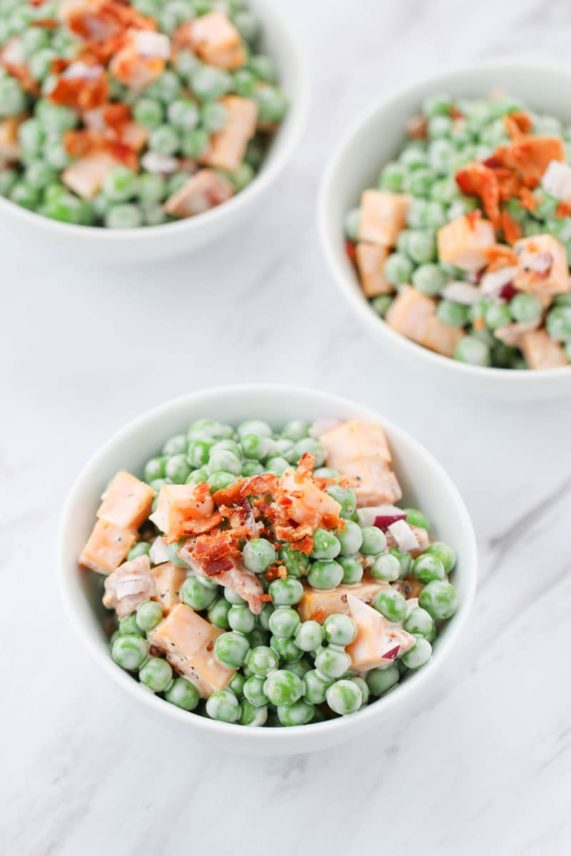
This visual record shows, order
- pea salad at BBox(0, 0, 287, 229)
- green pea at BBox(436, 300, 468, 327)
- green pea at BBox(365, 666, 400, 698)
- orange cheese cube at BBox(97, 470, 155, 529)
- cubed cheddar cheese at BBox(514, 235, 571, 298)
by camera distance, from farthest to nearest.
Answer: pea salad at BBox(0, 0, 287, 229), green pea at BBox(436, 300, 468, 327), cubed cheddar cheese at BBox(514, 235, 571, 298), orange cheese cube at BBox(97, 470, 155, 529), green pea at BBox(365, 666, 400, 698)

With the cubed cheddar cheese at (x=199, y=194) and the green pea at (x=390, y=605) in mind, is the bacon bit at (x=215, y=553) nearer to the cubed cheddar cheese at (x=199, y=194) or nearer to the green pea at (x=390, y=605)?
the green pea at (x=390, y=605)

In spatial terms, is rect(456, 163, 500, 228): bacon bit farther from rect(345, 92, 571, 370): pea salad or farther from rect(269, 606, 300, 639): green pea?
rect(269, 606, 300, 639): green pea

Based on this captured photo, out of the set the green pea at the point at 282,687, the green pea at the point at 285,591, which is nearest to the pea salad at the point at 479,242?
the green pea at the point at 285,591

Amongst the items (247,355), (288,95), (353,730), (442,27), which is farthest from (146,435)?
(442,27)

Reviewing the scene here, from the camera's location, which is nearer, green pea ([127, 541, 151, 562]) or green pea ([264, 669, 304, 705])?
green pea ([264, 669, 304, 705])

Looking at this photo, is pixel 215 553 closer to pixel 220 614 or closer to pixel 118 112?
pixel 220 614

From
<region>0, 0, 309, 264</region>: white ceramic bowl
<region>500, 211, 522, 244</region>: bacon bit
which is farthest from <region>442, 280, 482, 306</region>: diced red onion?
<region>0, 0, 309, 264</region>: white ceramic bowl

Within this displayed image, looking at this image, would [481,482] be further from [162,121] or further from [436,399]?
[162,121]
